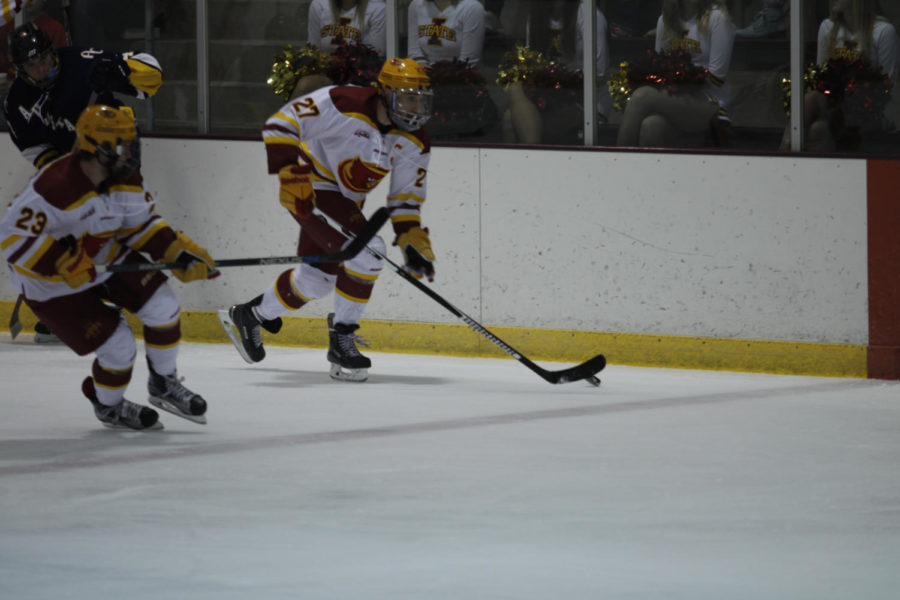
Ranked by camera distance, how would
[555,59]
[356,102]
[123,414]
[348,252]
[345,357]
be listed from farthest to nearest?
1. [555,59]
2. [345,357]
3. [356,102]
4. [348,252]
5. [123,414]

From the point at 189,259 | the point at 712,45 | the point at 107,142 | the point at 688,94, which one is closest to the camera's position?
the point at 107,142

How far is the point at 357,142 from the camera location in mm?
5078

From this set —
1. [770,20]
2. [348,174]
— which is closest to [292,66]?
[348,174]

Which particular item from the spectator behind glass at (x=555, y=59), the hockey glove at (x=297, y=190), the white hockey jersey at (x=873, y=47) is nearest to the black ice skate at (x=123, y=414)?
the hockey glove at (x=297, y=190)

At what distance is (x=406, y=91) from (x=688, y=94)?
1204 millimetres

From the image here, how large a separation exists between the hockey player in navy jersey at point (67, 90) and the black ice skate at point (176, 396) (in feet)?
4.39

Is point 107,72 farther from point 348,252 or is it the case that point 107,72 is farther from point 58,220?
point 58,220

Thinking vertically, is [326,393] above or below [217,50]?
below

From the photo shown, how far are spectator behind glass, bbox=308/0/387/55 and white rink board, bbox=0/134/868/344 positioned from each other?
0.51m

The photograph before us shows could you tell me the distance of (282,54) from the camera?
6266 millimetres

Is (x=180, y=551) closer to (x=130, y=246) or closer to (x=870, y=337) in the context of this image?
(x=130, y=246)

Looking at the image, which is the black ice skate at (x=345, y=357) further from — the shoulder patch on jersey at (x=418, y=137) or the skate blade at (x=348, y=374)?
the shoulder patch on jersey at (x=418, y=137)

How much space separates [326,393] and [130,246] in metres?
1.07

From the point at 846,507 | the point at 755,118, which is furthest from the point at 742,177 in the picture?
the point at 846,507
